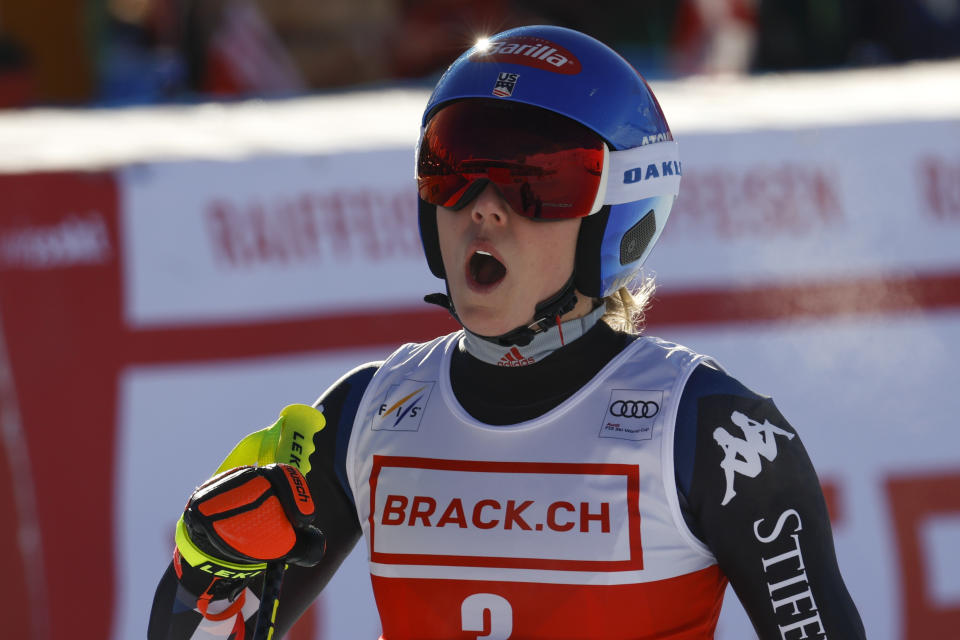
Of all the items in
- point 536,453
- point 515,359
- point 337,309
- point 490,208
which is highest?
point 490,208

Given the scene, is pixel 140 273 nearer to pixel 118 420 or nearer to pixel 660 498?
pixel 118 420

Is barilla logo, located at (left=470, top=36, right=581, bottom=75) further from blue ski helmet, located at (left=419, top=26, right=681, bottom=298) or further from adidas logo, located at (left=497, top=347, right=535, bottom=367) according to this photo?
adidas logo, located at (left=497, top=347, right=535, bottom=367)

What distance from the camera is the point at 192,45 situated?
8328 millimetres

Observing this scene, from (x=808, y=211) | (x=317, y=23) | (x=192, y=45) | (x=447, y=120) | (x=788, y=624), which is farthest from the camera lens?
(x=317, y=23)

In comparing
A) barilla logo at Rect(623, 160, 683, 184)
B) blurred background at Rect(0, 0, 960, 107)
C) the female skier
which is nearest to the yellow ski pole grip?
the female skier

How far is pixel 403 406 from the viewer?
260cm

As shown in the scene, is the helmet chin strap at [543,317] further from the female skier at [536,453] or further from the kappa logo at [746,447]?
the kappa logo at [746,447]

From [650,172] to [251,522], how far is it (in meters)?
1.02

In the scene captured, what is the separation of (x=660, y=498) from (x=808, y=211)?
117 inches

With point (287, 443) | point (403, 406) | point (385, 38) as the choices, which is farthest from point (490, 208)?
point (385, 38)

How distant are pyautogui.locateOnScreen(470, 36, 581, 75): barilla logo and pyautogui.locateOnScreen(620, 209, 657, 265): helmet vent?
0.33 m

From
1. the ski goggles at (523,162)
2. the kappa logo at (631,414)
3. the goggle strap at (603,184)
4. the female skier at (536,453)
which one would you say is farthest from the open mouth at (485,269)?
the kappa logo at (631,414)

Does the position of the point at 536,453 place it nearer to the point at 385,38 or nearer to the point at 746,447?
the point at 746,447

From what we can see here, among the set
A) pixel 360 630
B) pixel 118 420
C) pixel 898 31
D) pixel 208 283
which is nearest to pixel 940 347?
pixel 360 630
